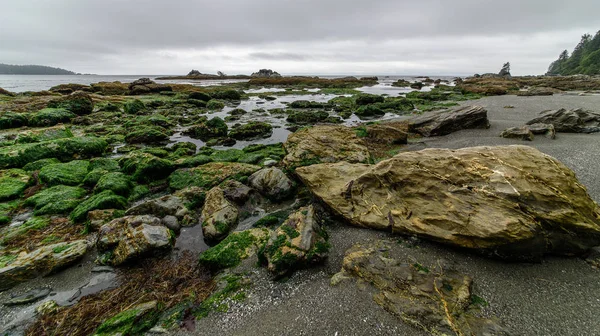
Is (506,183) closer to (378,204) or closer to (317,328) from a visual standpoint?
(378,204)

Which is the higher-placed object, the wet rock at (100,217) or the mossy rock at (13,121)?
the mossy rock at (13,121)

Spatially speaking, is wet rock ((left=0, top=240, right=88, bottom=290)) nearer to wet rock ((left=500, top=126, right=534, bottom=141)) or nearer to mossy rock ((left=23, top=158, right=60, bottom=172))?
mossy rock ((left=23, top=158, right=60, bottom=172))

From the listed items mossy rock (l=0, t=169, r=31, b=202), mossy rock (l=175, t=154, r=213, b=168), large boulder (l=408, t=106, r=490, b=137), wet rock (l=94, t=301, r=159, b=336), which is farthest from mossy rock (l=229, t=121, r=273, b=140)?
wet rock (l=94, t=301, r=159, b=336)

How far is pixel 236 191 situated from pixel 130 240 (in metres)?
3.62

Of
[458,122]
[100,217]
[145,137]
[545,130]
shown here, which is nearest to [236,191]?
[100,217]

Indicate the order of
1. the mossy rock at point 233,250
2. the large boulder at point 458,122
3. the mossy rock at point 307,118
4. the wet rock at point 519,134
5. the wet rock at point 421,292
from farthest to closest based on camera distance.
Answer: the mossy rock at point 307,118, the large boulder at point 458,122, the wet rock at point 519,134, the mossy rock at point 233,250, the wet rock at point 421,292

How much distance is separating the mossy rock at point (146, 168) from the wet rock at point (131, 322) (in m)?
7.51

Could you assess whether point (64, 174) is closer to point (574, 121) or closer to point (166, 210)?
point (166, 210)

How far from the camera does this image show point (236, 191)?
903 centimetres

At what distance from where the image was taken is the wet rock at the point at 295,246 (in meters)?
5.35

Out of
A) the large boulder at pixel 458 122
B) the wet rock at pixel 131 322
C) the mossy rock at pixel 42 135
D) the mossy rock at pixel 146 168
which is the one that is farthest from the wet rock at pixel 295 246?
the mossy rock at pixel 42 135

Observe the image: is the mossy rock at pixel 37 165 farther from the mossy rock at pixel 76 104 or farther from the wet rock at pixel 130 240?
the mossy rock at pixel 76 104

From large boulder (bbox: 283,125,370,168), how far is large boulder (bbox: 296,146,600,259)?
3.83 m

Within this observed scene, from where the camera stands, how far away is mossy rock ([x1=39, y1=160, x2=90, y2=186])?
10.1 metres
